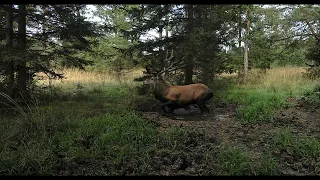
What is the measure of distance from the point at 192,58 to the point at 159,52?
1.25 m

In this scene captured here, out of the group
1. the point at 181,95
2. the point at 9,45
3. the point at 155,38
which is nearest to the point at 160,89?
the point at 181,95

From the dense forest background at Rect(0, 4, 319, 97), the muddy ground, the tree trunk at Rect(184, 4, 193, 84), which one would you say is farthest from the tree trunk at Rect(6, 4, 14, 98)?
the tree trunk at Rect(184, 4, 193, 84)

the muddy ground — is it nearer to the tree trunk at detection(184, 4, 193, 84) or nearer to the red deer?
the red deer

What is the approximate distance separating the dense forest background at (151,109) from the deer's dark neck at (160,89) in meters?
0.43

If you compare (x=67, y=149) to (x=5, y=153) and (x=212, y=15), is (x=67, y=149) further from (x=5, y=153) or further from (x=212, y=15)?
(x=212, y=15)

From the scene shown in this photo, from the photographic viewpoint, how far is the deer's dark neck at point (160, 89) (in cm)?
795

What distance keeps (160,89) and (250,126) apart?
269 centimetres

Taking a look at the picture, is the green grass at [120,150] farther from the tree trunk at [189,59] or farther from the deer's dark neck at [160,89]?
the tree trunk at [189,59]

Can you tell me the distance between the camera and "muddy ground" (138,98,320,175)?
4.34m

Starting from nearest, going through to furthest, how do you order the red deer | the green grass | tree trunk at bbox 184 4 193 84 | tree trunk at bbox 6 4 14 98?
the green grass < tree trunk at bbox 6 4 14 98 < the red deer < tree trunk at bbox 184 4 193 84

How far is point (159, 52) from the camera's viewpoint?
10.7 m

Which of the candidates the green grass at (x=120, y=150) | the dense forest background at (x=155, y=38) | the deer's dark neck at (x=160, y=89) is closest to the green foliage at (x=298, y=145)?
the green grass at (x=120, y=150)

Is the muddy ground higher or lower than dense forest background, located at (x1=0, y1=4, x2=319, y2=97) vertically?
lower

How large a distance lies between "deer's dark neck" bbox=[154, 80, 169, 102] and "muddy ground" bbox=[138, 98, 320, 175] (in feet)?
1.38
